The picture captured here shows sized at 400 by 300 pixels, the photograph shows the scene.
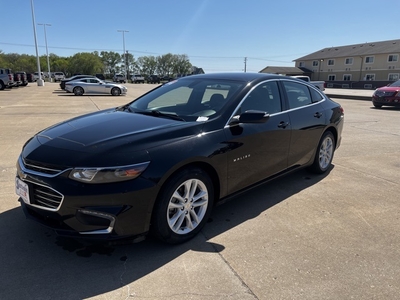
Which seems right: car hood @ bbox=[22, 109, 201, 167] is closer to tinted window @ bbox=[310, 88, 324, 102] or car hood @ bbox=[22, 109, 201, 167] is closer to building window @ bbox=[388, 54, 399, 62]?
tinted window @ bbox=[310, 88, 324, 102]

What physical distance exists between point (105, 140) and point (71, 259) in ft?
3.60

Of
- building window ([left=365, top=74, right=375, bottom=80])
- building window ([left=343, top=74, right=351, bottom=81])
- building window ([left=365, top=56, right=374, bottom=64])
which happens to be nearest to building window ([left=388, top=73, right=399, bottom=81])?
building window ([left=365, top=74, right=375, bottom=80])

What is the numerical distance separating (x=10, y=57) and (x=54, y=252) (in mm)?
124329

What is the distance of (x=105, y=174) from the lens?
2.57 m

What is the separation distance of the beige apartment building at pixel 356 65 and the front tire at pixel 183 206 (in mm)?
57824

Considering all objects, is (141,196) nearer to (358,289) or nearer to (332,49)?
(358,289)

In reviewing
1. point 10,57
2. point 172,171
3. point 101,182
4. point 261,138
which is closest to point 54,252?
point 101,182

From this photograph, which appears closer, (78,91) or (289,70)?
(78,91)

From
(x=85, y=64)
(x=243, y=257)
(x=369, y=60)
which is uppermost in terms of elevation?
(x=85, y=64)

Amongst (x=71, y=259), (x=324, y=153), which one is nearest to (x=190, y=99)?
(x=71, y=259)

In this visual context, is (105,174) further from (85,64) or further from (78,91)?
(85,64)

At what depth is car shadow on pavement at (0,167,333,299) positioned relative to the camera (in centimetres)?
243

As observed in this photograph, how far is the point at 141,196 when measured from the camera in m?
2.64

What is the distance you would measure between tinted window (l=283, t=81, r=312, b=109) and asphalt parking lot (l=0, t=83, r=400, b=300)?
4.26ft
